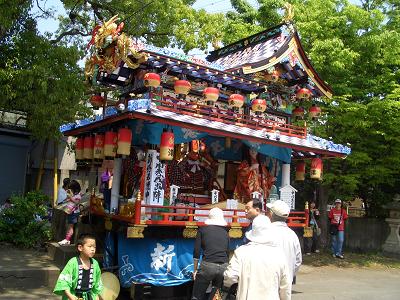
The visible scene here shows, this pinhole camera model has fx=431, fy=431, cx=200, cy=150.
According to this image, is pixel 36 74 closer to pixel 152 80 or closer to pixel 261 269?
pixel 152 80

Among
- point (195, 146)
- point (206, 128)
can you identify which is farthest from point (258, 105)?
point (206, 128)

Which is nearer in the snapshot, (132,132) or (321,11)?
(132,132)

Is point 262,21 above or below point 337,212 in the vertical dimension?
above

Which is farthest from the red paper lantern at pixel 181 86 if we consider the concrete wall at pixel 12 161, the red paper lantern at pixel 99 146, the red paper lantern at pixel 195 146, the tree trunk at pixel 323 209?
the concrete wall at pixel 12 161

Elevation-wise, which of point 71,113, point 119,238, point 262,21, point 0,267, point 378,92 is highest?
point 262,21

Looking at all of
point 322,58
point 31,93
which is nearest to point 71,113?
point 31,93

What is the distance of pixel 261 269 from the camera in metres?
4.15

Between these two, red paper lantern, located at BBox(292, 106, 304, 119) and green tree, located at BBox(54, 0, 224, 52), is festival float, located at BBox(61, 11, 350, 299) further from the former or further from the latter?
green tree, located at BBox(54, 0, 224, 52)

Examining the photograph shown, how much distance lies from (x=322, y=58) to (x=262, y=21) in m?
4.74

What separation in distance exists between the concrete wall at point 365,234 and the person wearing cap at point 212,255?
43.2ft

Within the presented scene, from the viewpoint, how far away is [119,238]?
9.36 m

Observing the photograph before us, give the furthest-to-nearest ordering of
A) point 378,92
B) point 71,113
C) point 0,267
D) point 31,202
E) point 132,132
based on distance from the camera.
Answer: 1. point 378,92
2. point 71,113
3. point 31,202
4. point 132,132
5. point 0,267

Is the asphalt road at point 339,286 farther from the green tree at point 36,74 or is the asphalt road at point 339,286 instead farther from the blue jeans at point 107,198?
the green tree at point 36,74

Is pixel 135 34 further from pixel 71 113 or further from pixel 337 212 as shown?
pixel 337 212
